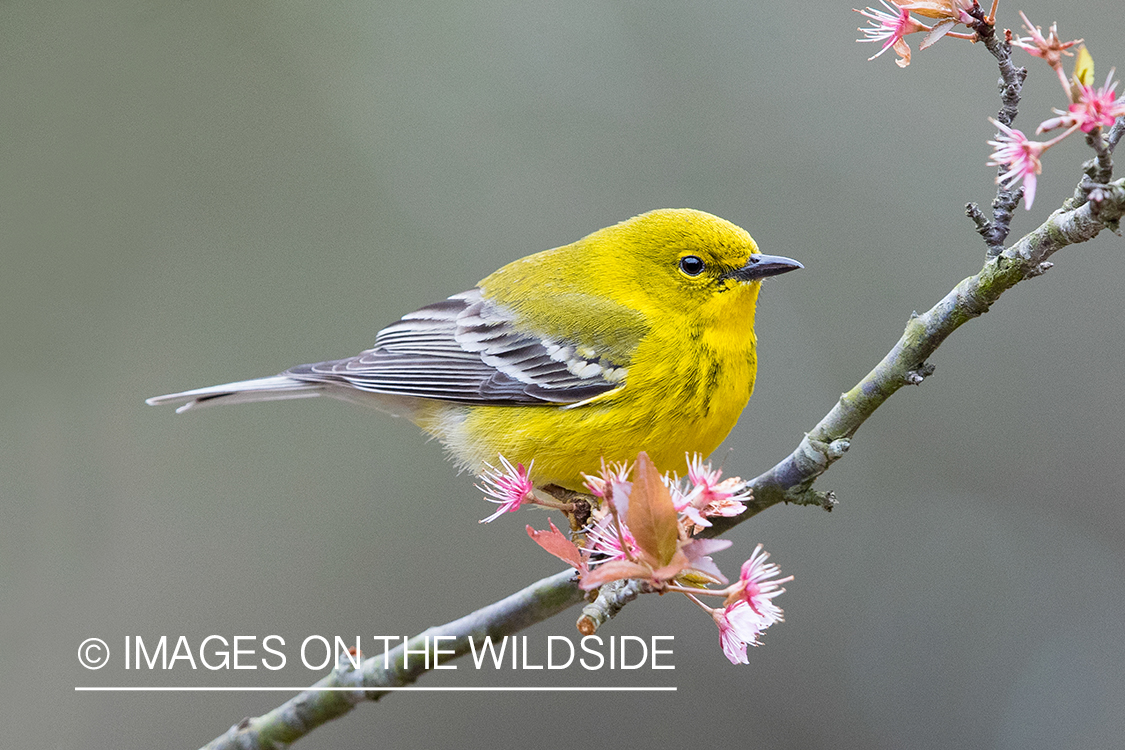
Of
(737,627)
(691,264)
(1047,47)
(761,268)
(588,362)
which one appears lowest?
(737,627)

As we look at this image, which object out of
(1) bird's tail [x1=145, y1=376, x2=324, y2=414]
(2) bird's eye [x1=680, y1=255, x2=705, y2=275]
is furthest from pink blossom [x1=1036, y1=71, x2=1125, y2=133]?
(1) bird's tail [x1=145, y1=376, x2=324, y2=414]

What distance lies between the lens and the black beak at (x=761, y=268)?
3055 millimetres

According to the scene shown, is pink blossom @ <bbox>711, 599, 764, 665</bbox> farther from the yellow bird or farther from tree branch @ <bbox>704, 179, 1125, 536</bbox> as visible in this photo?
the yellow bird

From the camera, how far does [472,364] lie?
12.4ft

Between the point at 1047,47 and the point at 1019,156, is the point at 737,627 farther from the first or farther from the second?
the point at 1047,47

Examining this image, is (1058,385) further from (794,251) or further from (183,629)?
(183,629)

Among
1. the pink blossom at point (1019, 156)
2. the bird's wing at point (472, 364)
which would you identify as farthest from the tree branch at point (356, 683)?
the pink blossom at point (1019, 156)

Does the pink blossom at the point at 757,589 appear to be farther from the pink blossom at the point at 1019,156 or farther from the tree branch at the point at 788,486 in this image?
the pink blossom at the point at 1019,156

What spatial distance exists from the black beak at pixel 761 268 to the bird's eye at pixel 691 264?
104 millimetres

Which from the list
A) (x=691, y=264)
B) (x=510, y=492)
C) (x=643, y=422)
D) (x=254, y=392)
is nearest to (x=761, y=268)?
(x=691, y=264)

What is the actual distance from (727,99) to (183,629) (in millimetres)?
4420

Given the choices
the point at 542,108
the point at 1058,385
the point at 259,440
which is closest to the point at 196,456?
the point at 259,440

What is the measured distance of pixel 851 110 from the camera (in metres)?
6.06

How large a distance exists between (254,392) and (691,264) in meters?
1.65
